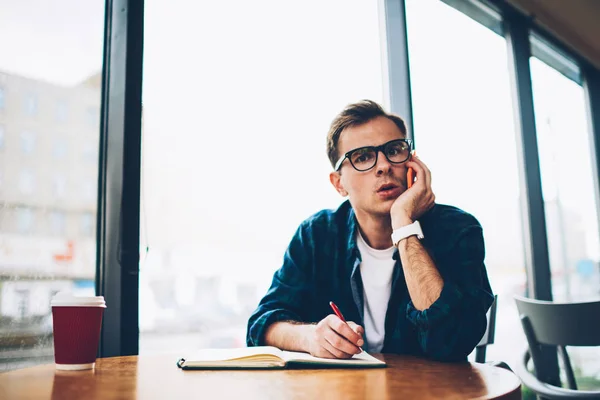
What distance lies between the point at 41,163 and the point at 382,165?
1112 millimetres

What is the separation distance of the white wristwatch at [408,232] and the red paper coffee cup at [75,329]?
89 cm

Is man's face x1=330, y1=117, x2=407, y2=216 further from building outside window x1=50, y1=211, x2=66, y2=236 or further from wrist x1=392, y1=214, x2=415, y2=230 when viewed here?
building outside window x1=50, y1=211, x2=66, y2=236

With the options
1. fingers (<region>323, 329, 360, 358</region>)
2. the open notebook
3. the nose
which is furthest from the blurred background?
fingers (<region>323, 329, 360, 358</region>)

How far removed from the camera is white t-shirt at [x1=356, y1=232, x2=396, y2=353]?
1645 millimetres

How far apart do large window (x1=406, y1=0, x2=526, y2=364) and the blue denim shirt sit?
1314 mm

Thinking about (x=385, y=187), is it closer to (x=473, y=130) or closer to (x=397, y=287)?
(x=397, y=287)

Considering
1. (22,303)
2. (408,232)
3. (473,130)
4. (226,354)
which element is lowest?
(226,354)

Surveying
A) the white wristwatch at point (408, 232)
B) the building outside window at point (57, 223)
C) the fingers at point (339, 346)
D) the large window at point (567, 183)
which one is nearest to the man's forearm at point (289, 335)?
the fingers at point (339, 346)

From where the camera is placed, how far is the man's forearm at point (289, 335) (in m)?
1.37

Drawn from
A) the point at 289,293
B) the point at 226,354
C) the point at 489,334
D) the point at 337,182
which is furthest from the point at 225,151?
the point at 489,334

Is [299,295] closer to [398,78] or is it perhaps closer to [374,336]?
[374,336]

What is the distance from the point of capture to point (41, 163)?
1.64m

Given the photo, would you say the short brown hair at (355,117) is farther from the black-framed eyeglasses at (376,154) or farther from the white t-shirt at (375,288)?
the white t-shirt at (375,288)

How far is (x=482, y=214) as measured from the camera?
3.50m
